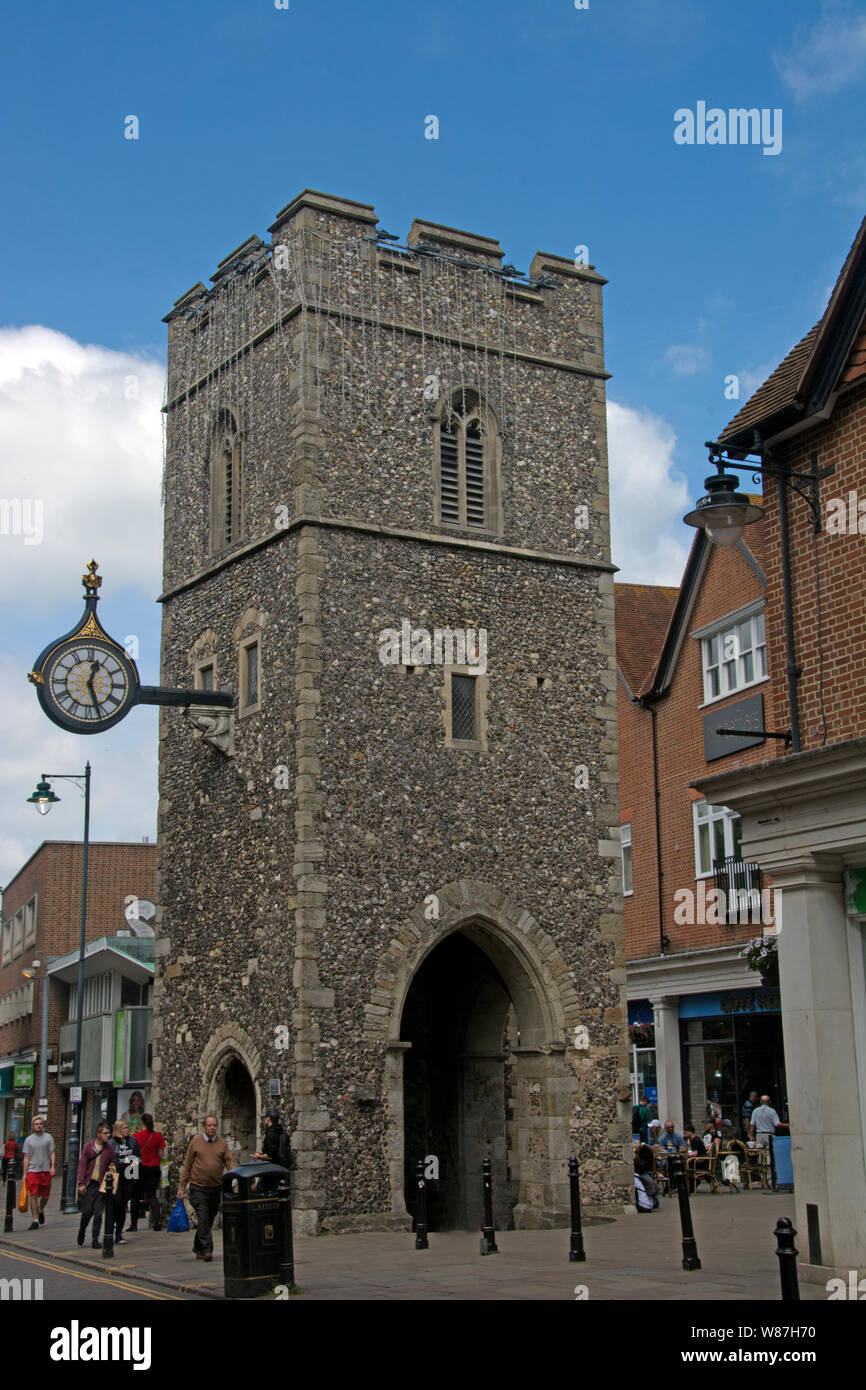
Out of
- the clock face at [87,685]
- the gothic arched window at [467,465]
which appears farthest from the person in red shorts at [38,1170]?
the gothic arched window at [467,465]

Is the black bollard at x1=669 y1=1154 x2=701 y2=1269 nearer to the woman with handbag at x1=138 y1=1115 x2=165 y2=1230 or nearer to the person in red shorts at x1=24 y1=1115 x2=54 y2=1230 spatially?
the woman with handbag at x1=138 y1=1115 x2=165 y2=1230

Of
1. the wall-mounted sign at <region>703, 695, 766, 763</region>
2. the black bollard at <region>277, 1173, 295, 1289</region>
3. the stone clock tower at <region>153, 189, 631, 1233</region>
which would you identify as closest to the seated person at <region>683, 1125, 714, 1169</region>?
the stone clock tower at <region>153, 189, 631, 1233</region>

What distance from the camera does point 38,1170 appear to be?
21.8m

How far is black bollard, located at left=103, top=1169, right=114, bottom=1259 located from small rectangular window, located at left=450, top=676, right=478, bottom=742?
290 inches

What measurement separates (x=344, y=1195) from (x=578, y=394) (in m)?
12.3

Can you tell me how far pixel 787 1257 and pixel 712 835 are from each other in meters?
20.6

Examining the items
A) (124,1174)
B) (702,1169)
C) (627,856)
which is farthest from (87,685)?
(627,856)

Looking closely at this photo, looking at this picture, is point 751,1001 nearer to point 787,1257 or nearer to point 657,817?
point 657,817

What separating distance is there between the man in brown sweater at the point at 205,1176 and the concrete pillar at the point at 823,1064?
648 centimetres

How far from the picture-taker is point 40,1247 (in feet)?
59.7

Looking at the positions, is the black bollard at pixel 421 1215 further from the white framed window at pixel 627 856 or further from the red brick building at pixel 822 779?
the white framed window at pixel 627 856

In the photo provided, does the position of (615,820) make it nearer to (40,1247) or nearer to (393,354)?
(393,354)

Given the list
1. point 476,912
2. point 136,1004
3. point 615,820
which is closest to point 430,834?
point 476,912

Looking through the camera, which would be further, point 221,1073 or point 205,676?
point 205,676
